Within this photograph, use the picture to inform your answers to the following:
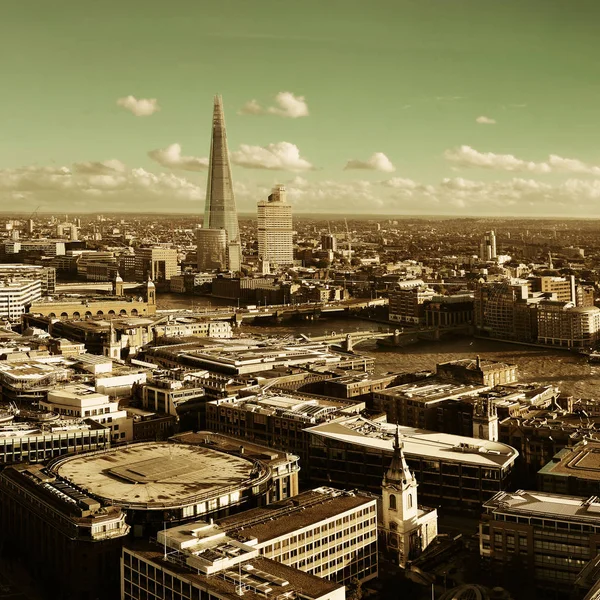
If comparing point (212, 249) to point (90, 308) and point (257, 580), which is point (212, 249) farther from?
point (257, 580)

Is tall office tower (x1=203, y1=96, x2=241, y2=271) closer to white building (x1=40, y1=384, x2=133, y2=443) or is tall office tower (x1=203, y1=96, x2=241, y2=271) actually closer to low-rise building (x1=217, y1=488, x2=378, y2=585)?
white building (x1=40, y1=384, x2=133, y2=443)

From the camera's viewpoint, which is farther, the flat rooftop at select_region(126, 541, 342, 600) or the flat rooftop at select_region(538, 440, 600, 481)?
the flat rooftop at select_region(538, 440, 600, 481)

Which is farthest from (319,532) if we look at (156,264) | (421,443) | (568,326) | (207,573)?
(156,264)

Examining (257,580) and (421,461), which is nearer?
(257,580)

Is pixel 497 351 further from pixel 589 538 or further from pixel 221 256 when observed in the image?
pixel 221 256

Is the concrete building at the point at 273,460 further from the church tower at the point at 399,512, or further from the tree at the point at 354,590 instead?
the tree at the point at 354,590

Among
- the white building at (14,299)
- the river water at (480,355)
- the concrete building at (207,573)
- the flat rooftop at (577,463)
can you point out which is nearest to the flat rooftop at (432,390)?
the river water at (480,355)

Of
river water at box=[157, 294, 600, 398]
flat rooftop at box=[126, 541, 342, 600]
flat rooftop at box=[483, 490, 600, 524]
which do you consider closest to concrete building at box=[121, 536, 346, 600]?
flat rooftop at box=[126, 541, 342, 600]

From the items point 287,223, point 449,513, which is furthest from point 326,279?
point 449,513
